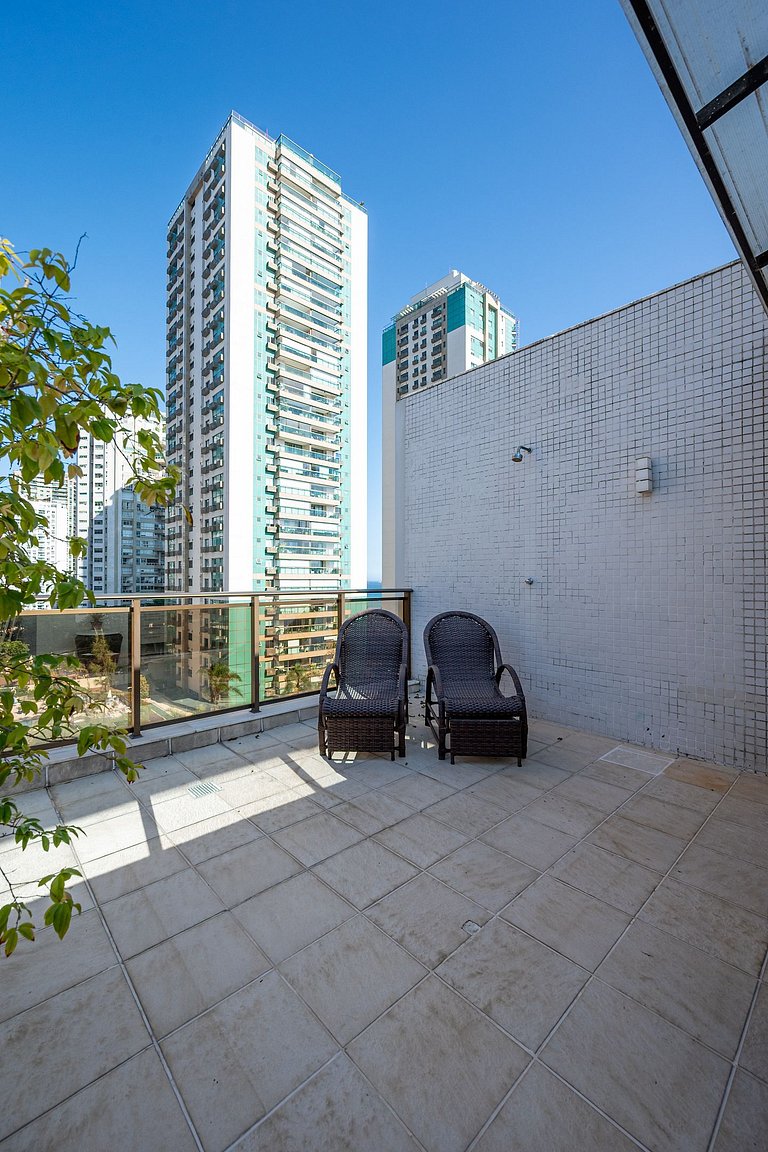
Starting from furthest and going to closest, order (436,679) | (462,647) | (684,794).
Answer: (462,647) < (436,679) < (684,794)

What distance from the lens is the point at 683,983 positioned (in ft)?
5.57

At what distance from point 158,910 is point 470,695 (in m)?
→ 2.66

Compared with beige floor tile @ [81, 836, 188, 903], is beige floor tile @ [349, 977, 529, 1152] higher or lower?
lower

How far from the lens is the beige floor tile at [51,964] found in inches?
64.2

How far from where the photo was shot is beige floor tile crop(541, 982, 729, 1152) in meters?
1.27

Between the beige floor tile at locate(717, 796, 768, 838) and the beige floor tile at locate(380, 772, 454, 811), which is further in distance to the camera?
the beige floor tile at locate(380, 772, 454, 811)

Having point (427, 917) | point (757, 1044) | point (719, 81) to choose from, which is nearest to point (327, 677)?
point (427, 917)

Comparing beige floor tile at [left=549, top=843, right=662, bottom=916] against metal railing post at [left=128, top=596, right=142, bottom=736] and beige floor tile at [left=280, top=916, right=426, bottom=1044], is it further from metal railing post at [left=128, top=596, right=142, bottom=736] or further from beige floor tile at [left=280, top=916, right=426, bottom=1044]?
metal railing post at [left=128, top=596, right=142, bottom=736]

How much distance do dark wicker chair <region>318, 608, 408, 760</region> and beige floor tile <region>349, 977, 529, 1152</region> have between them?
2100 millimetres

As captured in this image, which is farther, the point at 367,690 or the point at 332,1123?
the point at 367,690

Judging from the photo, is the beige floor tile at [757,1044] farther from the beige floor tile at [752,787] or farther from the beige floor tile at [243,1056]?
the beige floor tile at [752,787]

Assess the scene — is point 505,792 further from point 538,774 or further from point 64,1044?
point 64,1044

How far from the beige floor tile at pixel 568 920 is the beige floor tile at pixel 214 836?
55.3 inches

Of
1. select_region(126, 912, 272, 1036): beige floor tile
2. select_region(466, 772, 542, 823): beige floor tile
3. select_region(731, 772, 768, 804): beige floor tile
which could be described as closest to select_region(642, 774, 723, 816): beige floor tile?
select_region(731, 772, 768, 804): beige floor tile
